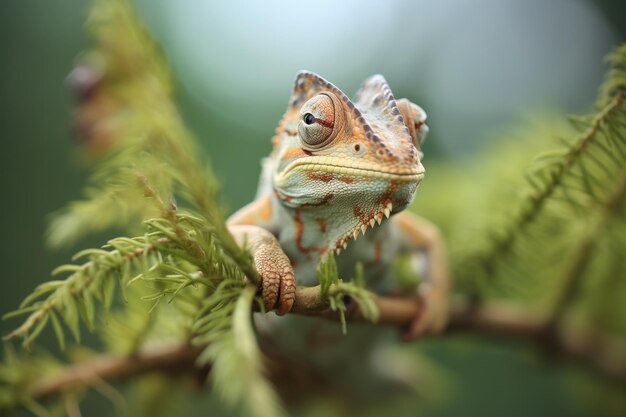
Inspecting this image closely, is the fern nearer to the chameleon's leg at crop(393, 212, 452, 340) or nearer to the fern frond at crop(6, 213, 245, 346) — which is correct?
the chameleon's leg at crop(393, 212, 452, 340)

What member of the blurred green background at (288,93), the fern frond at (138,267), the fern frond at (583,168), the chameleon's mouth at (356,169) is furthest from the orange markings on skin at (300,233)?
the blurred green background at (288,93)

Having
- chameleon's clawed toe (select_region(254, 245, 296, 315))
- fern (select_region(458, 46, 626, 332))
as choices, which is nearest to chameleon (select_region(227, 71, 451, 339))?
chameleon's clawed toe (select_region(254, 245, 296, 315))

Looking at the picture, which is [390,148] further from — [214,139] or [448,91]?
[448,91]

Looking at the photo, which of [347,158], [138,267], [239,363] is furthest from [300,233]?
[239,363]

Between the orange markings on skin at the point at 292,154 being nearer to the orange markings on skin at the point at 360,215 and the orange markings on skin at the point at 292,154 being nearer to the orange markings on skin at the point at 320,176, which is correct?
the orange markings on skin at the point at 320,176

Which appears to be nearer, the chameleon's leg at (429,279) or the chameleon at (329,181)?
the chameleon at (329,181)

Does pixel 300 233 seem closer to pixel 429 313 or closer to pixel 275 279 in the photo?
pixel 275 279

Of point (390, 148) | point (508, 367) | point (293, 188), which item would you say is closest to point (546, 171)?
point (390, 148)
